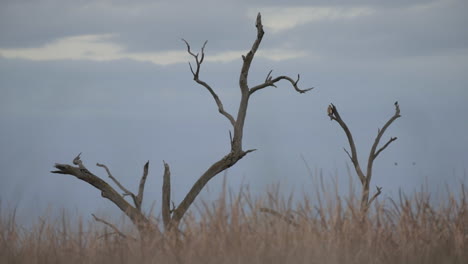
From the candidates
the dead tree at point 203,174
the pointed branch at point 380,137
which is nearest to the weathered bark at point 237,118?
the dead tree at point 203,174

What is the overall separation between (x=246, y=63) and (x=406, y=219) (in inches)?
178

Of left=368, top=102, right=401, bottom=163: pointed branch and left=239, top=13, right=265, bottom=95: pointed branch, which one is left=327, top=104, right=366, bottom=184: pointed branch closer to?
left=368, top=102, right=401, bottom=163: pointed branch

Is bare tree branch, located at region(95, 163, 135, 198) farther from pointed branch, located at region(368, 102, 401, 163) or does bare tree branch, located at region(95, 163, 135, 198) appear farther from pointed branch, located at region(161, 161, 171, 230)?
pointed branch, located at region(368, 102, 401, 163)

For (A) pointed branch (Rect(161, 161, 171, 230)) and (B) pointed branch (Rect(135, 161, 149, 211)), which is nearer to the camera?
(A) pointed branch (Rect(161, 161, 171, 230))

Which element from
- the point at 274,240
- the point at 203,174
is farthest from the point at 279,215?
the point at 203,174

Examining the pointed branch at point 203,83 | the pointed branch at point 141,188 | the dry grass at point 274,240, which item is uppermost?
the pointed branch at point 203,83

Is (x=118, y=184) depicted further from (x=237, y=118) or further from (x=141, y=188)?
(x=237, y=118)

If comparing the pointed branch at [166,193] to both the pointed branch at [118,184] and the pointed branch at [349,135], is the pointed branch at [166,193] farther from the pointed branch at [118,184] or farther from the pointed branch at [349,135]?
the pointed branch at [349,135]

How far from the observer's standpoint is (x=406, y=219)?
7590 millimetres

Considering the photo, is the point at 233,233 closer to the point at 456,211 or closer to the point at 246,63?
the point at 456,211

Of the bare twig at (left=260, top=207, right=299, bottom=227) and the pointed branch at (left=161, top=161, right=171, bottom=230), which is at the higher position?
the pointed branch at (left=161, top=161, right=171, bottom=230)

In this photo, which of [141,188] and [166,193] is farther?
[141,188]

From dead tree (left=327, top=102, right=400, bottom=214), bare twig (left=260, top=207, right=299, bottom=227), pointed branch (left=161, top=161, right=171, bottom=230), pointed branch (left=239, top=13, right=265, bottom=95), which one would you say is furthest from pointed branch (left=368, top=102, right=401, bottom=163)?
bare twig (left=260, top=207, right=299, bottom=227)

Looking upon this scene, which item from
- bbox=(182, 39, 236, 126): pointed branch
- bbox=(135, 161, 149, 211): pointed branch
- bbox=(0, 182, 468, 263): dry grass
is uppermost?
bbox=(182, 39, 236, 126): pointed branch
